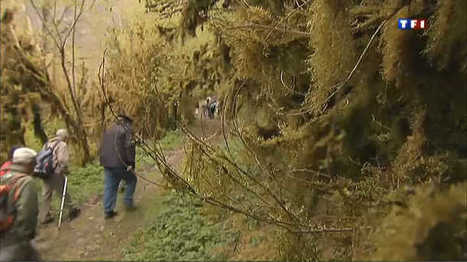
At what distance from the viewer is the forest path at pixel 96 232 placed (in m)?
7.52

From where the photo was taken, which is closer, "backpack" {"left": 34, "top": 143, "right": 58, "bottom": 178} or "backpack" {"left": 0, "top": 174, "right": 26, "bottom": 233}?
"backpack" {"left": 0, "top": 174, "right": 26, "bottom": 233}

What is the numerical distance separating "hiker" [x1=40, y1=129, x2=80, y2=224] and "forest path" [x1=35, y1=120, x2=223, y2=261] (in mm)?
169

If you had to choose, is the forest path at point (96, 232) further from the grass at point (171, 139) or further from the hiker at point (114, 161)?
the grass at point (171, 139)

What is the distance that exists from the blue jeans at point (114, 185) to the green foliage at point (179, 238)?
0.61 m

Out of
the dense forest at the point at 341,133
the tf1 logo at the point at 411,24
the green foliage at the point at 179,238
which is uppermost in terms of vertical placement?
the tf1 logo at the point at 411,24

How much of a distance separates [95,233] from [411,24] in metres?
6.42

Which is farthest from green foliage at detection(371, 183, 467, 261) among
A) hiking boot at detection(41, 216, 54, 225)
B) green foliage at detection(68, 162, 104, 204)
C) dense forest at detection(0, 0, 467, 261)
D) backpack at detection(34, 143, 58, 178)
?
green foliage at detection(68, 162, 104, 204)

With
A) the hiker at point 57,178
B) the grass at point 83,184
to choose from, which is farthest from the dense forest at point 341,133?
the grass at point 83,184

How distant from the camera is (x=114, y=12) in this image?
10969 millimetres

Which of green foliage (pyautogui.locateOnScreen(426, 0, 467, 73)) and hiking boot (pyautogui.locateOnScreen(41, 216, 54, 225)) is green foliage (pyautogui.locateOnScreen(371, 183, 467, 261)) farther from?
hiking boot (pyautogui.locateOnScreen(41, 216, 54, 225))

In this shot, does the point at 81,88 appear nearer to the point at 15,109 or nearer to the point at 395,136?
the point at 15,109

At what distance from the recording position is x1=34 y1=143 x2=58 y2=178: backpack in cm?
750

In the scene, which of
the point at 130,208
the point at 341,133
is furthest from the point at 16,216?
the point at 130,208

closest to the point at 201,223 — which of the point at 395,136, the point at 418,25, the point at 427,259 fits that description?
the point at 395,136
